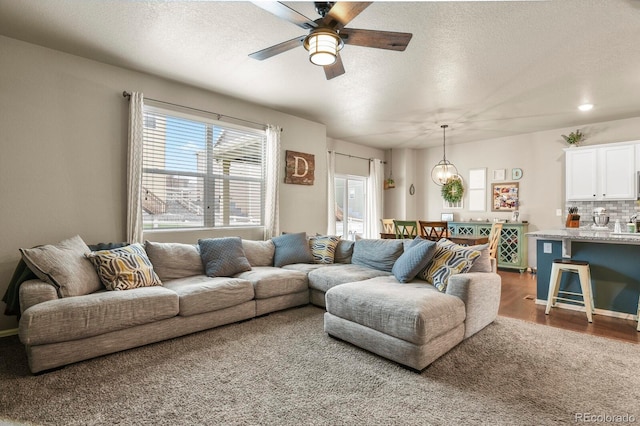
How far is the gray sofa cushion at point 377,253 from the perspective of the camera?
12.3 feet

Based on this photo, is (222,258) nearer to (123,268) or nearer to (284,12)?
(123,268)

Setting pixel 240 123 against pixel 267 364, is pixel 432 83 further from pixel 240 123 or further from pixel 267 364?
pixel 267 364

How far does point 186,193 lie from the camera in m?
4.11

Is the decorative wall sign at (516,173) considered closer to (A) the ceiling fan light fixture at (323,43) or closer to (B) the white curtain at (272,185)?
(B) the white curtain at (272,185)

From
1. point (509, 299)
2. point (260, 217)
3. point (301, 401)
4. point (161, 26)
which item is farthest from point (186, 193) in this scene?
Result: point (509, 299)

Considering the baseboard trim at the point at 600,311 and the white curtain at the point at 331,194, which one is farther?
the white curtain at the point at 331,194

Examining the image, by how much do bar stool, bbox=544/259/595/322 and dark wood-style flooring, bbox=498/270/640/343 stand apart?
103mm

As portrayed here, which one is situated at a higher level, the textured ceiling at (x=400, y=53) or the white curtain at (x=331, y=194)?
the textured ceiling at (x=400, y=53)

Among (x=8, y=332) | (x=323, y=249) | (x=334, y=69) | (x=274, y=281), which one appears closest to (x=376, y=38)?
(x=334, y=69)

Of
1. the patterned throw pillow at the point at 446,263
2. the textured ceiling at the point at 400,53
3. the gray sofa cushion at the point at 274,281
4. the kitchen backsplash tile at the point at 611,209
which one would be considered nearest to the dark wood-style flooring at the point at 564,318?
the patterned throw pillow at the point at 446,263

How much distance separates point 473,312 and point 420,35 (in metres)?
2.43

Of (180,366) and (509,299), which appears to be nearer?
(180,366)

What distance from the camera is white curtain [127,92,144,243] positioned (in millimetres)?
3535

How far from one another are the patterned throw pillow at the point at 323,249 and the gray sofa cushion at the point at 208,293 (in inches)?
48.0
